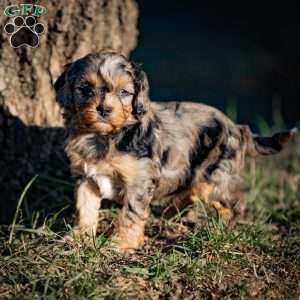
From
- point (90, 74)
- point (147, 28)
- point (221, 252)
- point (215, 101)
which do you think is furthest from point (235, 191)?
point (147, 28)

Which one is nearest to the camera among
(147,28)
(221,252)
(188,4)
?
(221,252)

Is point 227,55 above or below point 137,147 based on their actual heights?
below

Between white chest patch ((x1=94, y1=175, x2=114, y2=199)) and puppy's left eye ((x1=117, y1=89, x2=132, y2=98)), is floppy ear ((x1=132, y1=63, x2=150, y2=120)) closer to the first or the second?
puppy's left eye ((x1=117, y1=89, x2=132, y2=98))

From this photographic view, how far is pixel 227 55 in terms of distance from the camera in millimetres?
14398

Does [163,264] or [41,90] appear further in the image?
[41,90]

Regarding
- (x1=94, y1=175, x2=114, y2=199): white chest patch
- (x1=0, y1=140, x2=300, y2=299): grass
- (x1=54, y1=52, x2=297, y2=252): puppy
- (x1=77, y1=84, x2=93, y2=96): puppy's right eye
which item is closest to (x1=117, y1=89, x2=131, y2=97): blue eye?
(x1=54, y1=52, x2=297, y2=252): puppy

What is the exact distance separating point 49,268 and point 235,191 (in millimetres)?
2305

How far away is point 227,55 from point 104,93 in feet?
31.5

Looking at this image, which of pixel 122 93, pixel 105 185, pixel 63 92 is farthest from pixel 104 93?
pixel 105 185

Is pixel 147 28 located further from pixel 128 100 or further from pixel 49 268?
pixel 49 268

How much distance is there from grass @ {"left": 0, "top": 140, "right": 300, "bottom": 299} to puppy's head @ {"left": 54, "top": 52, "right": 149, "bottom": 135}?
0.97 meters

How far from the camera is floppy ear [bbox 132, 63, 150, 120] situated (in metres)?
5.43

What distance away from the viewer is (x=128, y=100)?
542 centimetres

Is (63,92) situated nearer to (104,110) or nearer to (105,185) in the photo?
(104,110)
